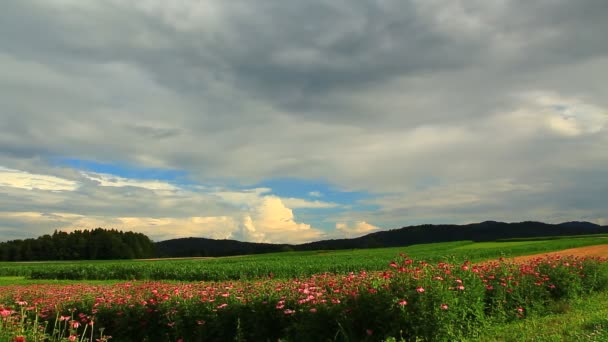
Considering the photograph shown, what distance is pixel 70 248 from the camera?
10006 cm

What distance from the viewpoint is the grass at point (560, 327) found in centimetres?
841

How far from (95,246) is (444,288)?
104437 mm

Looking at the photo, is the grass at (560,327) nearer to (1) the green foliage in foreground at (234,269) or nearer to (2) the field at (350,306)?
(2) the field at (350,306)

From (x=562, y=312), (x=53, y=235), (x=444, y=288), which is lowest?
(x=562, y=312)

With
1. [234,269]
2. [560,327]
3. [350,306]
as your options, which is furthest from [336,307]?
[234,269]

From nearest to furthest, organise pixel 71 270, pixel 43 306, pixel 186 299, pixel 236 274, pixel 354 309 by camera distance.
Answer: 1. pixel 354 309
2. pixel 186 299
3. pixel 43 306
4. pixel 236 274
5. pixel 71 270

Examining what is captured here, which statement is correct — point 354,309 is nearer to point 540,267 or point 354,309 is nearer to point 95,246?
point 540,267

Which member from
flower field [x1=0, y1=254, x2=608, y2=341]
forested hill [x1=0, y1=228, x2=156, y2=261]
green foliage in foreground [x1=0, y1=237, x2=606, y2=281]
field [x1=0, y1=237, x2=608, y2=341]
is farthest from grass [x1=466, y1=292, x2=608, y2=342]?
forested hill [x1=0, y1=228, x2=156, y2=261]

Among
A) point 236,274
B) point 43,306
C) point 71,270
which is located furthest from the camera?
point 71,270

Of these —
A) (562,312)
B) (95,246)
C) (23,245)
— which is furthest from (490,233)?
(562,312)

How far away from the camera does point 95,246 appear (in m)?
101

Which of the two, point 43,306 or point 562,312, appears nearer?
point 562,312

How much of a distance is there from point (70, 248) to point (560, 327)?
107 m

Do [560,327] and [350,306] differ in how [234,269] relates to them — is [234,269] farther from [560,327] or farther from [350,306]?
[560,327]
